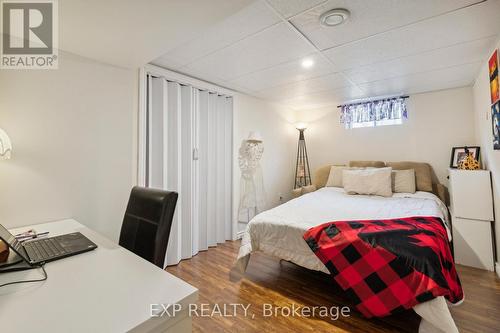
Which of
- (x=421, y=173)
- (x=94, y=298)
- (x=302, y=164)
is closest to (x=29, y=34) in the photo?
(x=94, y=298)

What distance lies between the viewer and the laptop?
977 mm

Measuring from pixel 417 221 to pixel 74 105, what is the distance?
3.13 meters

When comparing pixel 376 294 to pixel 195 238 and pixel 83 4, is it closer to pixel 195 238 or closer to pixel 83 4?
pixel 195 238

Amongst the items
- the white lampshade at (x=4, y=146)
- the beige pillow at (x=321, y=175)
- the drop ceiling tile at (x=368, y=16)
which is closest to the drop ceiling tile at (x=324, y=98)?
the beige pillow at (x=321, y=175)

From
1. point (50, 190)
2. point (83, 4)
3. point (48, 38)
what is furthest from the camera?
point (50, 190)

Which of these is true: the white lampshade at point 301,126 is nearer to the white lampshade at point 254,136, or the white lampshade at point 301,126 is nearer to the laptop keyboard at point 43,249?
the white lampshade at point 254,136

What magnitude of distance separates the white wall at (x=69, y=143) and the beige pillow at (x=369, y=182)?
2985mm

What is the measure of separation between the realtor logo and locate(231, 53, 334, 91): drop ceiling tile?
1.84 m

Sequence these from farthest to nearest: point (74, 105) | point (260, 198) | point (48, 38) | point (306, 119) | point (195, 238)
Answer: point (306, 119) → point (260, 198) → point (195, 238) → point (74, 105) → point (48, 38)

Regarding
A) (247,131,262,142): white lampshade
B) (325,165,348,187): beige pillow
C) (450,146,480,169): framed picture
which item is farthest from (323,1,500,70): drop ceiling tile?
(325,165,348,187): beige pillow

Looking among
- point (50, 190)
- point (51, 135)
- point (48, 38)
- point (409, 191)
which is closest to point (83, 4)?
point (48, 38)

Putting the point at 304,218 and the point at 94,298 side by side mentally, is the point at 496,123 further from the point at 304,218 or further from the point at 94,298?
the point at 94,298

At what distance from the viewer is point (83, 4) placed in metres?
1.24

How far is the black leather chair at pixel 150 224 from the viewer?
1.12m
